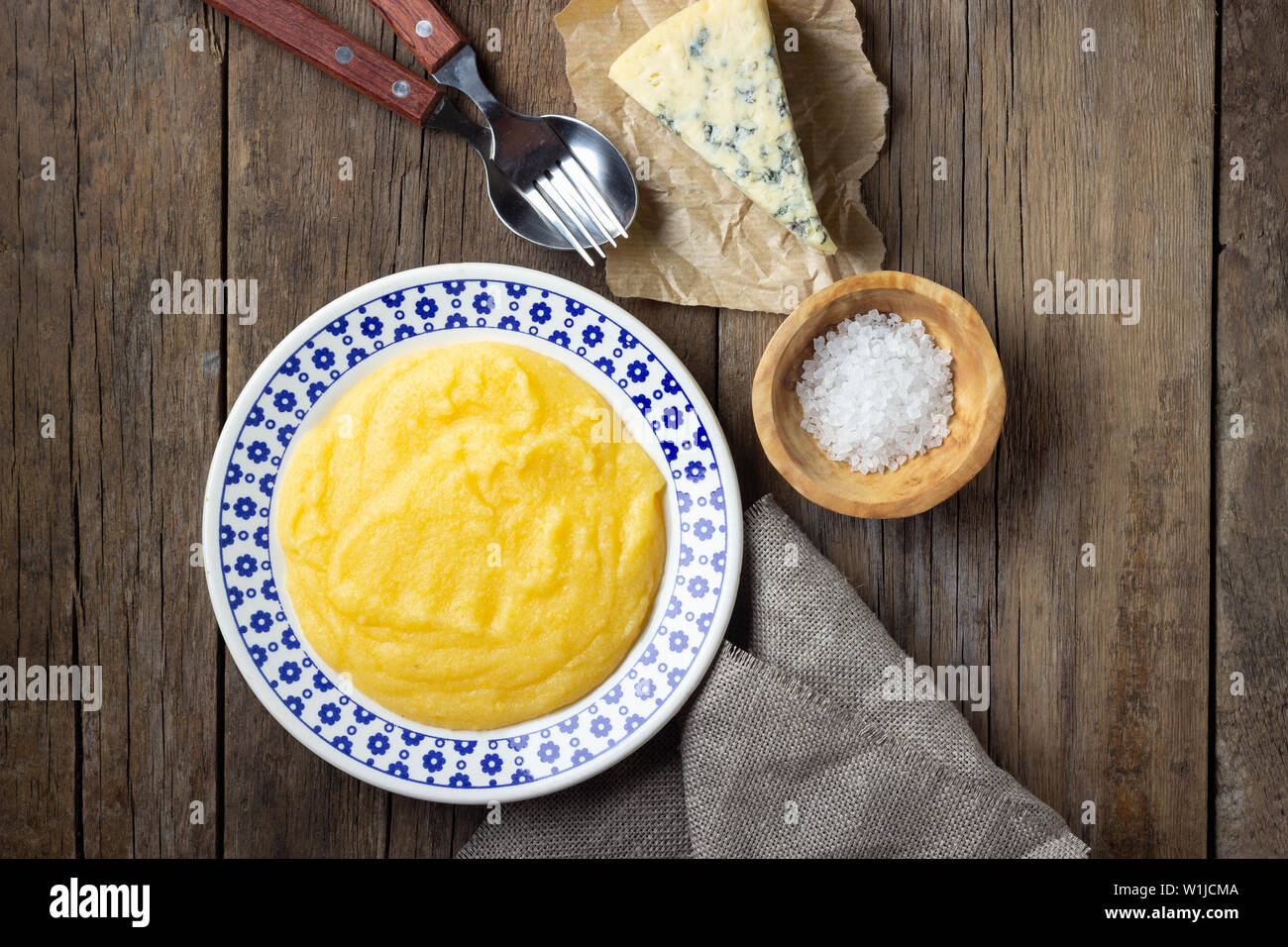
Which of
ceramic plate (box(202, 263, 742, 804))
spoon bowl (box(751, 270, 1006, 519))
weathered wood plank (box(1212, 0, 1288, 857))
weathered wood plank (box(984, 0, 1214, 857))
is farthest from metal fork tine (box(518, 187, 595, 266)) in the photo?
weathered wood plank (box(1212, 0, 1288, 857))

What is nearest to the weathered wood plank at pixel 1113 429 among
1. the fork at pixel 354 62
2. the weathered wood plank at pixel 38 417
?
the fork at pixel 354 62

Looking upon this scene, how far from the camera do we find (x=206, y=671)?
6.59 feet

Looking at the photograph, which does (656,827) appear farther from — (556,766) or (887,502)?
(887,502)

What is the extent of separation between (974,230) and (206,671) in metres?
1.86

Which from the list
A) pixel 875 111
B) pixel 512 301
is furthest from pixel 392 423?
pixel 875 111

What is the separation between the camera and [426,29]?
1.91 meters

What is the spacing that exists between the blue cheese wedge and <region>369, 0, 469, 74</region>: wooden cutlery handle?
0.33 m

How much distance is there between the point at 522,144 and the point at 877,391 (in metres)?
0.86

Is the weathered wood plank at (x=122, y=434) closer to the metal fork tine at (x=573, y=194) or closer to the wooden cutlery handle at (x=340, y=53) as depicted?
the wooden cutlery handle at (x=340, y=53)

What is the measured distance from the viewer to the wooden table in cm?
199

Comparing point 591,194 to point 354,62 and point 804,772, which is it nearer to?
point 354,62

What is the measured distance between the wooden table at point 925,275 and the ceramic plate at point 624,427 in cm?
17

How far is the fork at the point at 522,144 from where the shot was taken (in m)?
1.91

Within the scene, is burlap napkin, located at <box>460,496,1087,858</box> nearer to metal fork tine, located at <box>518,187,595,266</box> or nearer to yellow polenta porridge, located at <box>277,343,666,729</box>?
yellow polenta porridge, located at <box>277,343,666,729</box>
